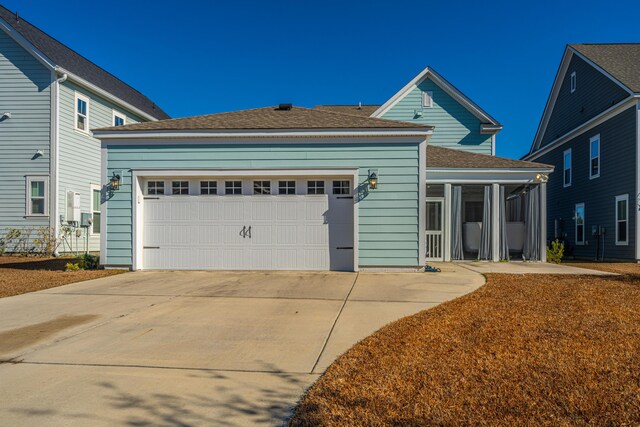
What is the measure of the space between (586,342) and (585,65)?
53.5ft

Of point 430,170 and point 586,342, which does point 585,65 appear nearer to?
point 430,170

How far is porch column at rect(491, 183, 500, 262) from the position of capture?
12.3 meters

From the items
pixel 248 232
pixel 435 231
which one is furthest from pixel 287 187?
pixel 435 231

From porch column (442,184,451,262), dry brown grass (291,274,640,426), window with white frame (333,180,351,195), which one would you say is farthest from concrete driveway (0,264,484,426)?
porch column (442,184,451,262)

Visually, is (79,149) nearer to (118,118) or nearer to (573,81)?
(118,118)

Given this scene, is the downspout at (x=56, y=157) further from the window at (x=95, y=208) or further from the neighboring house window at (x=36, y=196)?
the window at (x=95, y=208)

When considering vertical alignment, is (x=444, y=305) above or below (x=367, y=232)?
below

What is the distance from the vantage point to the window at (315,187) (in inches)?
387

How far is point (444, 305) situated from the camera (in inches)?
236

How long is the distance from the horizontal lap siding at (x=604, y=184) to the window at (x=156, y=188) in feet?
44.8

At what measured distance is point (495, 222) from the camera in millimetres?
12344

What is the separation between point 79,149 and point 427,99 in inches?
507

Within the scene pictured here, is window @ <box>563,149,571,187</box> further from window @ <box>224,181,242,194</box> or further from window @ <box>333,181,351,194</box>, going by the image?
window @ <box>224,181,242,194</box>

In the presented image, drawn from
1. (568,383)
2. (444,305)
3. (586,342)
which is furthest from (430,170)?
(568,383)
